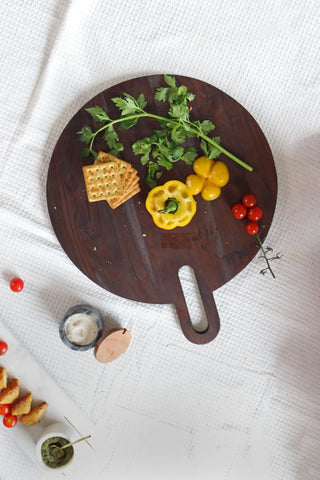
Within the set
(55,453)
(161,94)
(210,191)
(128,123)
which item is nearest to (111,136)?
(128,123)

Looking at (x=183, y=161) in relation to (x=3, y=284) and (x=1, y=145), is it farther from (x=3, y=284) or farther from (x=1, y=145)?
(x=3, y=284)

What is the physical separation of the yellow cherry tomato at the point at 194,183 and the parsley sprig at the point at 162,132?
49 mm

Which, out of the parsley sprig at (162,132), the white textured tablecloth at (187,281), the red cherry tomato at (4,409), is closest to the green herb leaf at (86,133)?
the parsley sprig at (162,132)

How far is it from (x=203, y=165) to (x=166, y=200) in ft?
0.49

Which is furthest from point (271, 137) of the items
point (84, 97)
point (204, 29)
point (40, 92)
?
point (40, 92)

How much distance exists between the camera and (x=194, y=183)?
1254 mm

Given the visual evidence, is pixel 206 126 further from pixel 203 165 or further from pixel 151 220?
pixel 151 220

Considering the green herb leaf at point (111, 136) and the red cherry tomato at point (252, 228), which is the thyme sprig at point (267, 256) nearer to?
the red cherry tomato at point (252, 228)

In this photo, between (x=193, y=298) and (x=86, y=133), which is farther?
(x=193, y=298)

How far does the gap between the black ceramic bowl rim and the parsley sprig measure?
0.42 m

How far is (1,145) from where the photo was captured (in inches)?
52.7

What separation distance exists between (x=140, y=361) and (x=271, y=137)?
31.9 inches

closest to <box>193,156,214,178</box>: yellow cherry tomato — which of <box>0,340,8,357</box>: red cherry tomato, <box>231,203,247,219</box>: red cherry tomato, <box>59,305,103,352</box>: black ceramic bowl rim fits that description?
<box>231,203,247,219</box>: red cherry tomato

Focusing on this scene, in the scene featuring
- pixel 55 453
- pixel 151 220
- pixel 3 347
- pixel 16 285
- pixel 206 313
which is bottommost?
pixel 55 453
